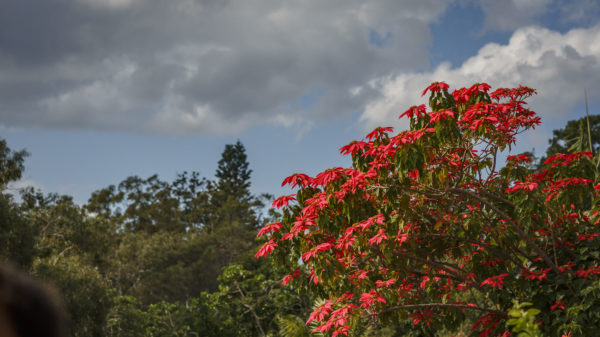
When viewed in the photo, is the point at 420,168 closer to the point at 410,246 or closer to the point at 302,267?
the point at 410,246

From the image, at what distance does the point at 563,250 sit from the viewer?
557 centimetres

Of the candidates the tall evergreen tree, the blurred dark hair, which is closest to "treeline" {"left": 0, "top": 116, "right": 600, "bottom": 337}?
the blurred dark hair

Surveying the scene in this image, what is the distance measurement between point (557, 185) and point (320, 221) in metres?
2.30

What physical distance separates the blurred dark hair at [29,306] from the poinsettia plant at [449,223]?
4122 millimetres

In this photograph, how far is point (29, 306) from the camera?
2.10 feet

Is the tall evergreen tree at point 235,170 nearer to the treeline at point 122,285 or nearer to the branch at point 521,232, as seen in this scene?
the treeline at point 122,285

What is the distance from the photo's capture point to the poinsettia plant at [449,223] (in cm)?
500

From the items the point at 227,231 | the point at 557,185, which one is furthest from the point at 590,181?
the point at 227,231

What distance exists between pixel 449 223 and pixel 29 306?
5.23m

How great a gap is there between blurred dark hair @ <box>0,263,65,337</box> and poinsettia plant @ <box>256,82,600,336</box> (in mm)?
4122

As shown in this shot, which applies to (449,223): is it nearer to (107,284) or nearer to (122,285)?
(107,284)

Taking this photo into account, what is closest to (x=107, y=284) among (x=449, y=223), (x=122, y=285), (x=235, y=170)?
(x=449, y=223)

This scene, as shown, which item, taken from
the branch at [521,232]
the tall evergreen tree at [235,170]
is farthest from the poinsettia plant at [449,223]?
the tall evergreen tree at [235,170]

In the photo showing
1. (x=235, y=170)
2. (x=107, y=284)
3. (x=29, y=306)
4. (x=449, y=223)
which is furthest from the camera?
(x=235, y=170)
